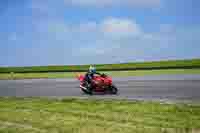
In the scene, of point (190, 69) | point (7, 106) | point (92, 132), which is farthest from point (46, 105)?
point (190, 69)

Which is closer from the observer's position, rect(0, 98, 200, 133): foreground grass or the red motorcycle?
rect(0, 98, 200, 133): foreground grass

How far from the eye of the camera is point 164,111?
662 inches

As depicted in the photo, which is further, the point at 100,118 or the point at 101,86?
the point at 101,86

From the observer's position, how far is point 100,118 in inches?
615

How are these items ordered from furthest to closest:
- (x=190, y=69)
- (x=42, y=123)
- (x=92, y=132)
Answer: (x=190, y=69) → (x=42, y=123) → (x=92, y=132)

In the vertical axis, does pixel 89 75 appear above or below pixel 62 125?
above

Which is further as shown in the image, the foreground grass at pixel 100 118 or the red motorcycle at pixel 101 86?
the red motorcycle at pixel 101 86

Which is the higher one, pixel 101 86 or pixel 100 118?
pixel 101 86

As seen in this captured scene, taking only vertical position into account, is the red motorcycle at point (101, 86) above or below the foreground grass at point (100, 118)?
above

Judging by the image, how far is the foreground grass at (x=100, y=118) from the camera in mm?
13188

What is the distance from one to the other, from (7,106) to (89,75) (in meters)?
7.42

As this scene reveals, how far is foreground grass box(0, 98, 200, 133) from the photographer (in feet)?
43.3

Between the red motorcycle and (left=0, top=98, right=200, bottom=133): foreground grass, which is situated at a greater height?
the red motorcycle

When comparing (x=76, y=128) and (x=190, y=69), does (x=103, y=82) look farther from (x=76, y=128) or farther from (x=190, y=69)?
(x=190, y=69)
